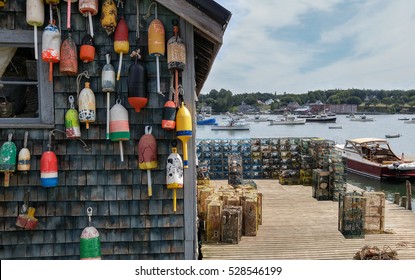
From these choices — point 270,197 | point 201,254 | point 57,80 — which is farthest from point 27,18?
point 270,197

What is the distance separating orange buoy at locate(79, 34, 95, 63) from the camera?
4.51 metres

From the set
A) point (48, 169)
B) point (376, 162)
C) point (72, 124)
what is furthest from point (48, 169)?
point (376, 162)

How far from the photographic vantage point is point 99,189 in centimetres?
478

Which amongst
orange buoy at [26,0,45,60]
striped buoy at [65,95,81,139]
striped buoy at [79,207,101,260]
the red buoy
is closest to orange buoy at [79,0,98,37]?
orange buoy at [26,0,45,60]

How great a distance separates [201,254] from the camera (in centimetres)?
725

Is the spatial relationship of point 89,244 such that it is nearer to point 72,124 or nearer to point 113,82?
point 72,124

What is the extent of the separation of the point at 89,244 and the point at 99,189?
0.77 meters

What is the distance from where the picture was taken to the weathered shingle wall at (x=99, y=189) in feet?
15.3

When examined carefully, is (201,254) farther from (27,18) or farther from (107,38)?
(27,18)

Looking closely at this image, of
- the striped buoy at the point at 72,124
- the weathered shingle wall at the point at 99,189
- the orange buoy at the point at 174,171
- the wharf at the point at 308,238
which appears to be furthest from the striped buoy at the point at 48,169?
the wharf at the point at 308,238

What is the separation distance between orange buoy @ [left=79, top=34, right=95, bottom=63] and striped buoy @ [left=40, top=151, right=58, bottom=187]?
138 centimetres

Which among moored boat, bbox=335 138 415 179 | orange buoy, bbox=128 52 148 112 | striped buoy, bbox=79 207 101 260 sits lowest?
moored boat, bbox=335 138 415 179

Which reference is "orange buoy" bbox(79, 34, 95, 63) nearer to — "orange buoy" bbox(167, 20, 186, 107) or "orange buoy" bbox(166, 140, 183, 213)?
"orange buoy" bbox(167, 20, 186, 107)

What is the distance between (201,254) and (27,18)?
5505 mm
